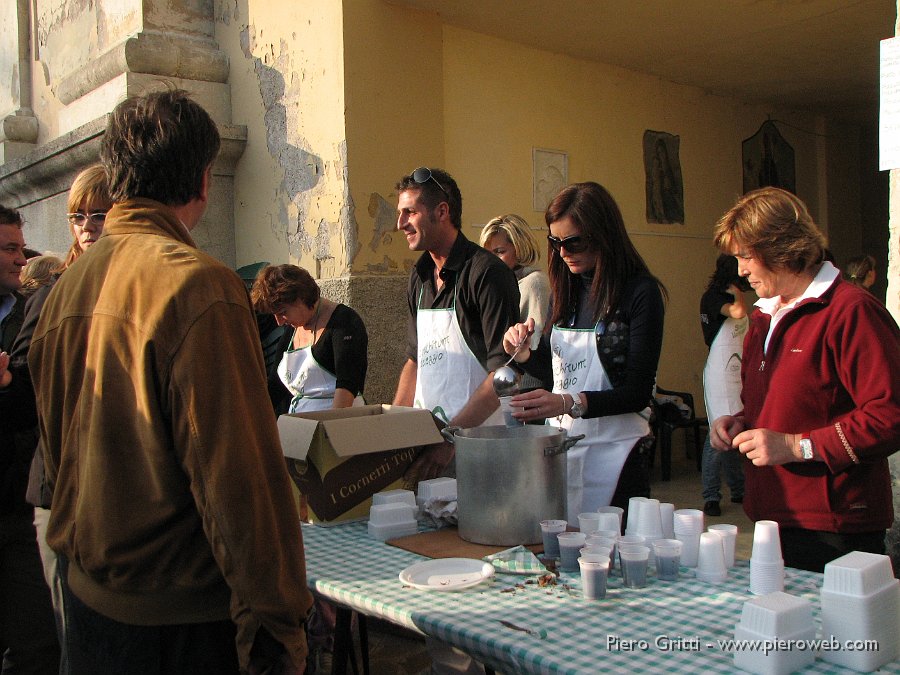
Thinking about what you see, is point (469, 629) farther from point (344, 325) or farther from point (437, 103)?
point (437, 103)

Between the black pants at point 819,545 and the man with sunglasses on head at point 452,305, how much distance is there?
110 centimetres

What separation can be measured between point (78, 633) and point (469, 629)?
733mm

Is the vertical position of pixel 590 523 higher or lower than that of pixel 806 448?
lower

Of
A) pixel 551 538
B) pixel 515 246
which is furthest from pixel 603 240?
pixel 515 246

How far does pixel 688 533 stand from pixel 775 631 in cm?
60

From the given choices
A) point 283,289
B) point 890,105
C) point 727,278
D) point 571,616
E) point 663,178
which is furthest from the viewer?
point 663,178

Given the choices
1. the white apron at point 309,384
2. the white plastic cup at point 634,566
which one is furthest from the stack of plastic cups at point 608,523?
the white apron at point 309,384

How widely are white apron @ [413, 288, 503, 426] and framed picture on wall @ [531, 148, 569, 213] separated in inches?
115

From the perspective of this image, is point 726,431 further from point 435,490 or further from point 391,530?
point 391,530

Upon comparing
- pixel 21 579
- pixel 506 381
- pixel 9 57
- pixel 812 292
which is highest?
pixel 9 57

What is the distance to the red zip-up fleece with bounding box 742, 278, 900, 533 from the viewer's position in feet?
6.40

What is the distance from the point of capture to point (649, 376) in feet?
8.31

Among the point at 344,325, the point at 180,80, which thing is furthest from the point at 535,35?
the point at 344,325

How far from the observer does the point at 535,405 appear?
93.2 inches
